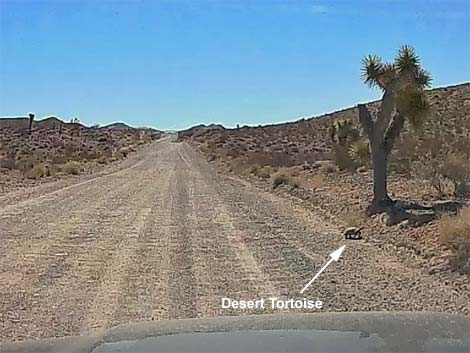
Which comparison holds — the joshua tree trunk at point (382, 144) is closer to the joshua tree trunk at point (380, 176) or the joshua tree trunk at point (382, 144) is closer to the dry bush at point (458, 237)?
the joshua tree trunk at point (380, 176)

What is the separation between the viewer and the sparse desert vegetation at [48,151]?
45.4 meters

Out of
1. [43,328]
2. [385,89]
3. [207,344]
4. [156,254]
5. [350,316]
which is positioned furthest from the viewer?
[385,89]

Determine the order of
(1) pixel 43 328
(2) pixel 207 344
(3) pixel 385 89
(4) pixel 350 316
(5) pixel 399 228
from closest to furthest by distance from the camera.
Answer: (2) pixel 207 344, (4) pixel 350 316, (1) pixel 43 328, (5) pixel 399 228, (3) pixel 385 89

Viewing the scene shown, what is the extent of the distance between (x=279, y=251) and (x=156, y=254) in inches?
93.0

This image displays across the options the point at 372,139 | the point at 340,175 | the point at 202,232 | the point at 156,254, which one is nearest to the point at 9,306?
the point at 156,254

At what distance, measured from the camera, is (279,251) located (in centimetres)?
1538

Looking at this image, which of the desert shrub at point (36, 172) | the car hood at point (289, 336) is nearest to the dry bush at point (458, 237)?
the car hood at point (289, 336)

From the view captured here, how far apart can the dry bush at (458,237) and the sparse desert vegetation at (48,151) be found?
22961 millimetres

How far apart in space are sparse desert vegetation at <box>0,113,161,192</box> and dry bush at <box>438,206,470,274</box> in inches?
904

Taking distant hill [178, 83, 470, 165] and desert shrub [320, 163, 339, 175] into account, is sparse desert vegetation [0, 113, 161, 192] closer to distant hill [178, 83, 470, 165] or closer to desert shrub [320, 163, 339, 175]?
distant hill [178, 83, 470, 165]

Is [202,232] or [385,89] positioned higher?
[385,89]

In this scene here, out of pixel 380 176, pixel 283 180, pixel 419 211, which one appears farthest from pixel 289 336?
pixel 283 180

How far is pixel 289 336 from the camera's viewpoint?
6.01 m

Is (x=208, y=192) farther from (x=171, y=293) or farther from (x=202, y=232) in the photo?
(x=171, y=293)
